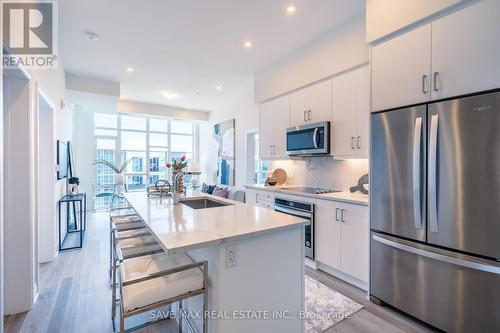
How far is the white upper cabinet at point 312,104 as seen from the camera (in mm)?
3098

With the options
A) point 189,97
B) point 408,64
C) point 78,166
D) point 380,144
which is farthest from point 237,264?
point 78,166

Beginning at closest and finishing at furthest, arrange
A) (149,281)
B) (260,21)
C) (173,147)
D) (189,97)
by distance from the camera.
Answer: (149,281) → (260,21) → (189,97) → (173,147)

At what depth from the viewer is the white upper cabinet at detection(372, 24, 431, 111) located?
1899mm

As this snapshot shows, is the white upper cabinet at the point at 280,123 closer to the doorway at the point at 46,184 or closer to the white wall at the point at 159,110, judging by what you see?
the doorway at the point at 46,184

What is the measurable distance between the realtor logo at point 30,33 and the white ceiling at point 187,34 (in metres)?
0.14

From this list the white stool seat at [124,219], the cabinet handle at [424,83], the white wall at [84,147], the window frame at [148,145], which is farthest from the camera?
the window frame at [148,145]

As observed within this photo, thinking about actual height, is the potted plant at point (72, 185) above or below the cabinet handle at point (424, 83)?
below

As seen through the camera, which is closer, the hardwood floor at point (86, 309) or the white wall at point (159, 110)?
the hardwood floor at point (86, 309)

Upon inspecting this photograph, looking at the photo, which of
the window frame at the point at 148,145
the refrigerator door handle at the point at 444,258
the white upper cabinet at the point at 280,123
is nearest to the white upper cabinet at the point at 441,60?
the refrigerator door handle at the point at 444,258

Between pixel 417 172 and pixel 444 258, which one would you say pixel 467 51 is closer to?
pixel 417 172

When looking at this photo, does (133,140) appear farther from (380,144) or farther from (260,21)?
(380,144)

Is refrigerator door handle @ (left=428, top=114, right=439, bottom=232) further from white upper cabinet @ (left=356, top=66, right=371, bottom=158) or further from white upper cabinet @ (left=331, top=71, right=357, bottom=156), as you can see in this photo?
white upper cabinet @ (left=331, top=71, right=357, bottom=156)

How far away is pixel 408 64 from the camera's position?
6.55 ft

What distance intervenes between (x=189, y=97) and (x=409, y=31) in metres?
4.95
